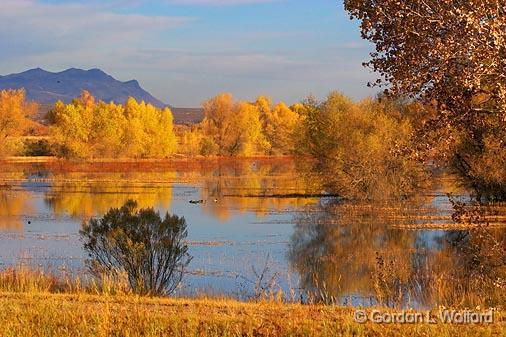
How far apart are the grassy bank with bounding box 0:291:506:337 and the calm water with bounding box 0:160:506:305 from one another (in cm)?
228

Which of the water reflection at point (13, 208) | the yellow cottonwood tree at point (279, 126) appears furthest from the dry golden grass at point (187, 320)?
the yellow cottonwood tree at point (279, 126)

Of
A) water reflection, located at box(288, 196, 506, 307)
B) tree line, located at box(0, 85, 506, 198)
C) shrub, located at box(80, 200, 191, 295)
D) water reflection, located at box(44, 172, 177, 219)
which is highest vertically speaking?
tree line, located at box(0, 85, 506, 198)

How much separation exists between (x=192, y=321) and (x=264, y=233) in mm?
17924

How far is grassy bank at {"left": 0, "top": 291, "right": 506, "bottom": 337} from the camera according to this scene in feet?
26.3

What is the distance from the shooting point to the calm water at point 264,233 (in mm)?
17500

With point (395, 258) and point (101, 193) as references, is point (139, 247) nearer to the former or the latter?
point (395, 258)


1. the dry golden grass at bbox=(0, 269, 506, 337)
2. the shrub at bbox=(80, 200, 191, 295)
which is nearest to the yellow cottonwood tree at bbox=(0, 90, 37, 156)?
the shrub at bbox=(80, 200, 191, 295)

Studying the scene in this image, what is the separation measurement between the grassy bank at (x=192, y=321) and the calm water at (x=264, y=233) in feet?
7.48

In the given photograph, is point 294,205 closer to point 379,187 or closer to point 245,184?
point 379,187

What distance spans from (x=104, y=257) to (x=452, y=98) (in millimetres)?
10473

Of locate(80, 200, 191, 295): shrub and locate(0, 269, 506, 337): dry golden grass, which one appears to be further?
locate(80, 200, 191, 295): shrub

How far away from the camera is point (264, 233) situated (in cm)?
2645

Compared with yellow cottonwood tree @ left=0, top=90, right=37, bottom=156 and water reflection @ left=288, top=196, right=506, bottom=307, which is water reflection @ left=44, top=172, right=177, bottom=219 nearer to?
water reflection @ left=288, top=196, right=506, bottom=307

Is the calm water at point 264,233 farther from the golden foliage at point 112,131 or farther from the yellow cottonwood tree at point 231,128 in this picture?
the yellow cottonwood tree at point 231,128
